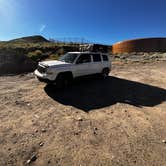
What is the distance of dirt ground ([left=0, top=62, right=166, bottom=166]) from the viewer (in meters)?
3.41

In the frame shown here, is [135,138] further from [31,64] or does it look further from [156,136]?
[31,64]

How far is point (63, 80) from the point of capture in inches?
308

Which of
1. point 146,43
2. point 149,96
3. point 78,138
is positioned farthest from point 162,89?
point 146,43

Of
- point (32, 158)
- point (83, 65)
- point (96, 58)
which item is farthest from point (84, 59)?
point (32, 158)

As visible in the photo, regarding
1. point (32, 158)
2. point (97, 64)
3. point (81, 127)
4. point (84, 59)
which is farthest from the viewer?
point (97, 64)

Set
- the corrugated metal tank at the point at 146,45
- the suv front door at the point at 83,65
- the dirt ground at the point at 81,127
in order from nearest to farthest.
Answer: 1. the dirt ground at the point at 81,127
2. the suv front door at the point at 83,65
3. the corrugated metal tank at the point at 146,45

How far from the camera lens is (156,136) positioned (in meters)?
4.27

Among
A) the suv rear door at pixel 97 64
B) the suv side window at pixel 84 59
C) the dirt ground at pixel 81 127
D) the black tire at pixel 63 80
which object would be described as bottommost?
the dirt ground at pixel 81 127

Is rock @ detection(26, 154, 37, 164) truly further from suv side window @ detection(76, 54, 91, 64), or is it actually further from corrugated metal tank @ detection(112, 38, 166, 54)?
corrugated metal tank @ detection(112, 38, 166, 54)

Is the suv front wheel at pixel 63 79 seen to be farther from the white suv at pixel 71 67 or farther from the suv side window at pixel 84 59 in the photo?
the suv side window at pixel 84 59

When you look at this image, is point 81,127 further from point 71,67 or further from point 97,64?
point 97,64

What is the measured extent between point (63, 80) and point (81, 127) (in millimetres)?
3641

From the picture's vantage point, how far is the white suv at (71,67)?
7.36m

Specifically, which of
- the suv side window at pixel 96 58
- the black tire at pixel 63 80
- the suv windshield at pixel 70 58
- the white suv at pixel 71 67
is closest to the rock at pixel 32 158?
the white suv at pixel 71 67
